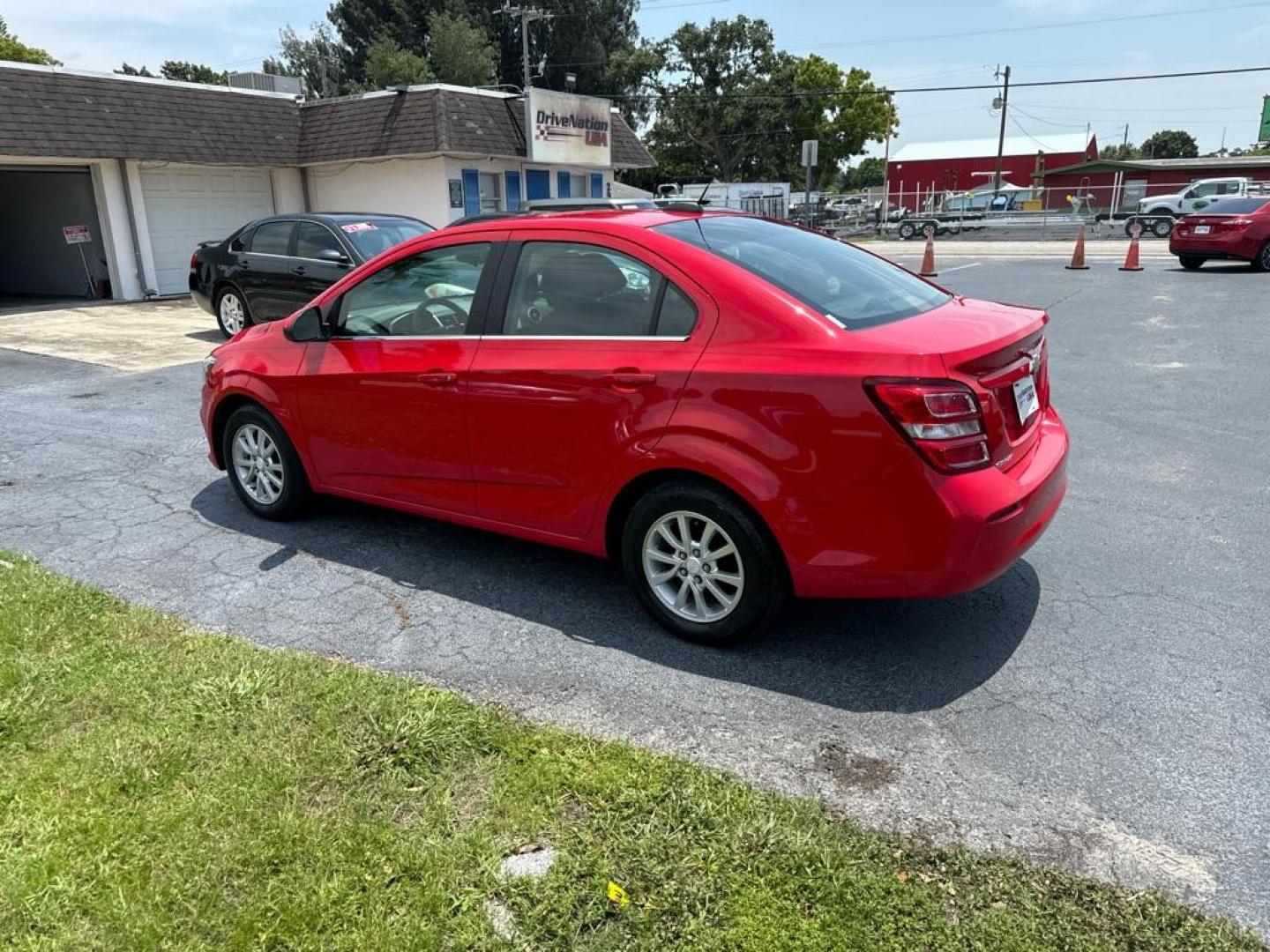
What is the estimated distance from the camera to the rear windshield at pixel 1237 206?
17531mm

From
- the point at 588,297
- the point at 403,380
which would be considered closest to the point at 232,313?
the point at 403,380

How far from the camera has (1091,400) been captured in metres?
7.72

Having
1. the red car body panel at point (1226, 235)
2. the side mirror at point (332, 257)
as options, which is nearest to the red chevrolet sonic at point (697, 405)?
the side mirror at point (332, 257)

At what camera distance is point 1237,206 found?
17844 mm

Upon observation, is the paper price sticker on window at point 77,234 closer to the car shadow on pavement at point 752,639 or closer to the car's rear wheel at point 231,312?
the car's rear wheel at point 231,312

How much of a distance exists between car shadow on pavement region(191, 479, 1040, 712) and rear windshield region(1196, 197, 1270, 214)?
56.0ft

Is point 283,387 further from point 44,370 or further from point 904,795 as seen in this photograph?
point 44,370

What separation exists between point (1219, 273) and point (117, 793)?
1981cm

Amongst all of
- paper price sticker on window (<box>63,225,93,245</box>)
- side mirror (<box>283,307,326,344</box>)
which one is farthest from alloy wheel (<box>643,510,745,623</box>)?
paper price sticker on window (<box>63,225,93,245</box>)

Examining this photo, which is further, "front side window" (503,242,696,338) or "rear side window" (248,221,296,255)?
"rear side window" (248,221,296,255)

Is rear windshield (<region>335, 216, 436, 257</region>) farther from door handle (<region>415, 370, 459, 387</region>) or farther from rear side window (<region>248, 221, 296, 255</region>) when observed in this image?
door handle (<region>415, 370, 459, 387</region>)

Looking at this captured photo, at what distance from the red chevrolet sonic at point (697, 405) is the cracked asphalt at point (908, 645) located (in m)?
0.36

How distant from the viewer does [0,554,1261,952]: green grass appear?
230 cm

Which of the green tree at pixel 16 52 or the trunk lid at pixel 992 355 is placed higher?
the green tree at pixel 16 52
